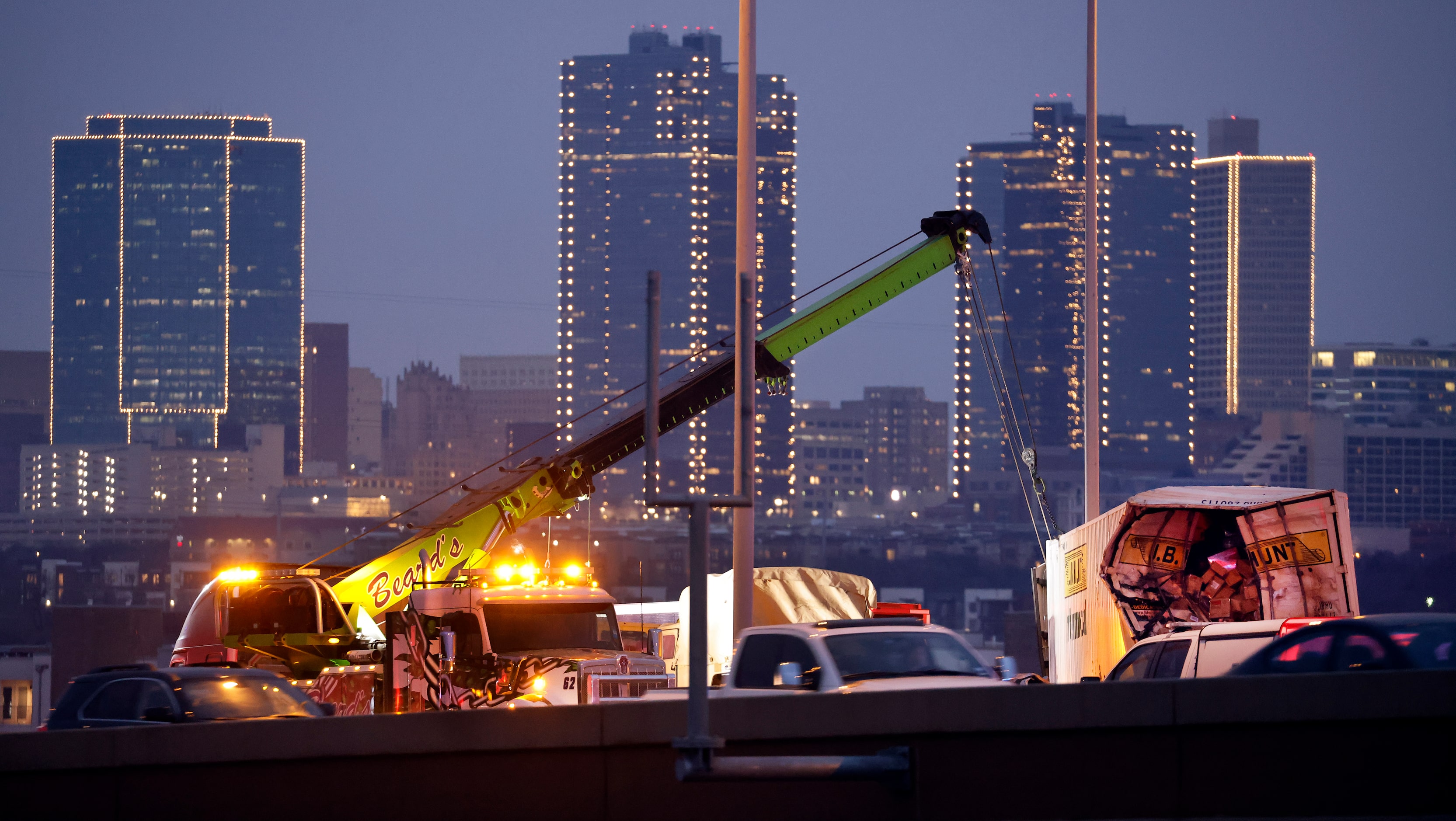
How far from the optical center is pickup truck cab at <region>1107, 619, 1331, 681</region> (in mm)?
13828

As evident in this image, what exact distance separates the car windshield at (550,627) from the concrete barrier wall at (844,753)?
855 centimetres

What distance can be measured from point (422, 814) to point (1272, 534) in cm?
1467

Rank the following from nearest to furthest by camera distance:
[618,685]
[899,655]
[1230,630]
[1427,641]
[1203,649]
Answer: [1427,641] < [899,655] < [1203,649] < [1230,630] < [618,685]

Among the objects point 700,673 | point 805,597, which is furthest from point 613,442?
point 700,673

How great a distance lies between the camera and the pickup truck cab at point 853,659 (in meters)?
12.4

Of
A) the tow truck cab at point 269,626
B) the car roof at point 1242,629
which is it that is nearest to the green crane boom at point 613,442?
the tow truck cab at point 269,626

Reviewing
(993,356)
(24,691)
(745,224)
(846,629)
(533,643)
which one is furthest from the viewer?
(24,691)

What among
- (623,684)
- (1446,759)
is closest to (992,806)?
(1446,759)

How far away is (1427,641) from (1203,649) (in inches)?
117

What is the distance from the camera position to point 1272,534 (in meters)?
20.6

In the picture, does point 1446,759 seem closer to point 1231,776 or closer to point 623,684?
point 1231,776

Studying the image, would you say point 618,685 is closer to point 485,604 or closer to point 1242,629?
point 485,604

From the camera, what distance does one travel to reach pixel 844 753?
8.88 metres

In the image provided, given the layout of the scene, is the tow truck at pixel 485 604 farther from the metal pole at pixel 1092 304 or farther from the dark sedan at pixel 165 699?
the metal pole at pixel 1092 304
